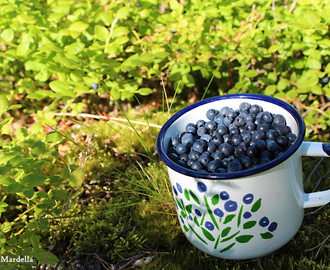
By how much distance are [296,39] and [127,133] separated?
1.23 m

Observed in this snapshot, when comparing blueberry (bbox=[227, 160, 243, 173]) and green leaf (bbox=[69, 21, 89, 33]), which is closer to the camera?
blueberry (bbox=[227, 160, 243, 173])

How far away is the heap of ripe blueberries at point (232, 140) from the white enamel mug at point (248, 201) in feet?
0.20

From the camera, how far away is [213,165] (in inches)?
39.6

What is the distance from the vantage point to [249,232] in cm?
100

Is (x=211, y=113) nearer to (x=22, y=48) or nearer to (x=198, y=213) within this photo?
(x=198, y=213)

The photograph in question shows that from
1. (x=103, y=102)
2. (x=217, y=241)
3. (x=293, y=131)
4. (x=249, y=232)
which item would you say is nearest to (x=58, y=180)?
(x=217, y=241)

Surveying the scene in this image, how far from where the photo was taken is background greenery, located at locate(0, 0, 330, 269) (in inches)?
47.6

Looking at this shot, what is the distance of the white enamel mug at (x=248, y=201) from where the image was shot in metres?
0.90

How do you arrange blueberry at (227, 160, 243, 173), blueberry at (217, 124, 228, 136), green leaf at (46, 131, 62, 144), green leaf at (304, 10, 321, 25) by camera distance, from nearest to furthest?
blueberry at (227, 160, 243, 173) < blueberry at (217, 124, 228, 136) < green leaf at (46, 131, 62, 144) < green leaf at (304, 10, 321, 25)

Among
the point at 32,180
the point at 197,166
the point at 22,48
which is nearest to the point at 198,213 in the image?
the point at 197,166

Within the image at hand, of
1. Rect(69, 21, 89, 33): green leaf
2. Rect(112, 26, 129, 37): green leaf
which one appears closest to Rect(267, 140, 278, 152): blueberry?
Rect(112, 26, 129, 37): green leaf

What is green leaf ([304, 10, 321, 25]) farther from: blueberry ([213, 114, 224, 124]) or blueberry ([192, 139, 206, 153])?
blueberry ([192, 139, 206, 153])

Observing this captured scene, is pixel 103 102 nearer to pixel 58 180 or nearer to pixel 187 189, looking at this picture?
pixel 58 180

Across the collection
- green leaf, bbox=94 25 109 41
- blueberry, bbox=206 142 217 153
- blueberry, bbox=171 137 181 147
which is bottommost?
blueberry, bbox=171 137 181 147
